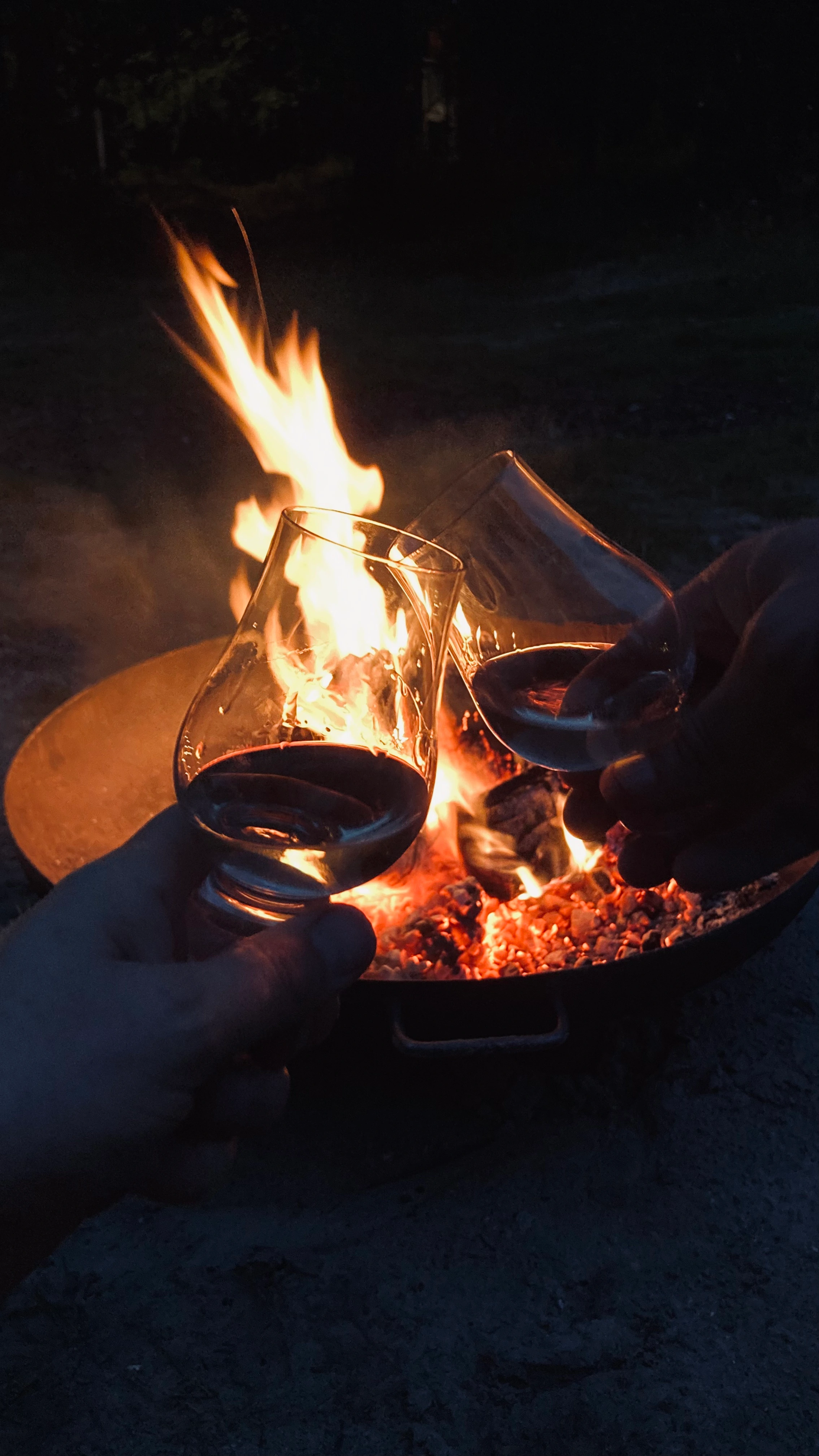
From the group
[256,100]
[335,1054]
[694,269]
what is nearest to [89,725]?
[335,1054]

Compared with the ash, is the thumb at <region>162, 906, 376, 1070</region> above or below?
above

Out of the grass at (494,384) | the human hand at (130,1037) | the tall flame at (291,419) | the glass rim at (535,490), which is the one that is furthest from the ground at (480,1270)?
the grass at (494,384)

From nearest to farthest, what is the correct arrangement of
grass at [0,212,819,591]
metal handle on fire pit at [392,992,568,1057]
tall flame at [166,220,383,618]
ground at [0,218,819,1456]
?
ground at [0,218,819,1456], metal handle on fire pit at [392,992,568,1057], tall flame at [166,220,383,618], grass at [0,212,819,591]

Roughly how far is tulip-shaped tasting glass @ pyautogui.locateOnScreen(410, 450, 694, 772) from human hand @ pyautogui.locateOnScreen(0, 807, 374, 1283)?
0.46 metres

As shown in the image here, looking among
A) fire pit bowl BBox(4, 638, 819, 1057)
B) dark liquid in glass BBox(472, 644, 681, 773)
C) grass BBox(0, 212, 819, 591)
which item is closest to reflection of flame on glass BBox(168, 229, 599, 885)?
Result: dark liquid in glass BBox(472, 644, 681, 773)

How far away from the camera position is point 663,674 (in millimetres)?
1702

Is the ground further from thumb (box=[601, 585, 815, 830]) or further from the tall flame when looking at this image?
the tall flame

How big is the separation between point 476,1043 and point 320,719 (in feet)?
2.87

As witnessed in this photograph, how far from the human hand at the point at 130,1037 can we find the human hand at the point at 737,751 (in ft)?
1.80

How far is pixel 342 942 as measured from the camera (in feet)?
4.75

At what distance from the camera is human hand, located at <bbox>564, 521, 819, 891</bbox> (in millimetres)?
1622

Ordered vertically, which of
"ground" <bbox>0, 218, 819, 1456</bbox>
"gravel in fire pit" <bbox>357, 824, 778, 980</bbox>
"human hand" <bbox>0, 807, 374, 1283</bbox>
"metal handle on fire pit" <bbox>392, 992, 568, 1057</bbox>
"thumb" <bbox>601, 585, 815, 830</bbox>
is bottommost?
"ground" <bbox>0, 218, 819, 1456</bbox>

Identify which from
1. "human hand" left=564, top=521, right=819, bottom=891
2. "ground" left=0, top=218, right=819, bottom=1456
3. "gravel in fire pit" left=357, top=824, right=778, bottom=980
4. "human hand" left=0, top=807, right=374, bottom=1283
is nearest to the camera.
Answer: "human hand" left=0, top=807, right=374, bottom=1283

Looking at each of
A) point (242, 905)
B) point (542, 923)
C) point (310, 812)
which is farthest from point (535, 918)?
point (310, 812)
